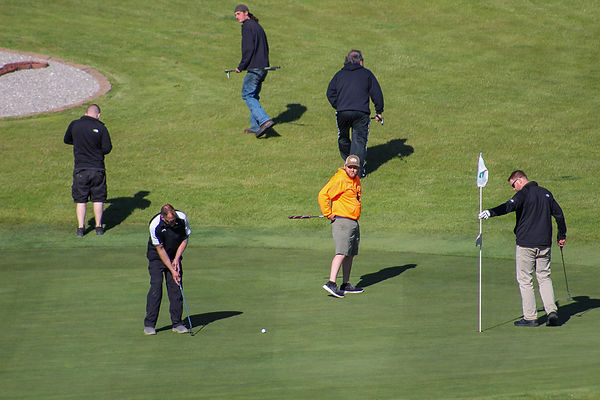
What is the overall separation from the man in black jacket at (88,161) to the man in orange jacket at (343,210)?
5.69 meters

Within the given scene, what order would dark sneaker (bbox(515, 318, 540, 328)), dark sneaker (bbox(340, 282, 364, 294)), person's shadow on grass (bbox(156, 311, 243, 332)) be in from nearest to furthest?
dark sneaker (bbox(515, 318, 540, 328)), person's shadow on grass (bbox(156, 311, 243, 332)), dark sneaker (bbox(340, 282, 364, 294))

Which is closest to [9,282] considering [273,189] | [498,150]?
[273,189]

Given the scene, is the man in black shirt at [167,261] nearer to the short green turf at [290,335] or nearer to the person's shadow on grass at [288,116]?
the short green turf at [290,335]

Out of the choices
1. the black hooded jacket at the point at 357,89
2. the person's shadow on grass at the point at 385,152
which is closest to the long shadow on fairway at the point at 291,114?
the person's shadow on grass at the point at 385,152

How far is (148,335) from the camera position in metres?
11.1

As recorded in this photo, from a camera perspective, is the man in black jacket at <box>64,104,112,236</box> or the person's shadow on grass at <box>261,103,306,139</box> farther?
the person's shadow on grass at <box>261,103,306,139</box>

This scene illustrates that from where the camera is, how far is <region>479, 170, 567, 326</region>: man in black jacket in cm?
1141

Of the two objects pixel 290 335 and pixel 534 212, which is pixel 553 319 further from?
pixel 290 335

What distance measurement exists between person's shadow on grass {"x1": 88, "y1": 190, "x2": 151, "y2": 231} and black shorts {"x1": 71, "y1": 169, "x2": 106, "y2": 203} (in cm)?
82

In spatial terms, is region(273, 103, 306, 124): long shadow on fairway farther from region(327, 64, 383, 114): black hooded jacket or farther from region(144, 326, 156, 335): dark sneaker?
region(144, 326, 156, 335): dark sneaker

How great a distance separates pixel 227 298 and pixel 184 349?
234 cm

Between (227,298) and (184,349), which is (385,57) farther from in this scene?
(184,349)

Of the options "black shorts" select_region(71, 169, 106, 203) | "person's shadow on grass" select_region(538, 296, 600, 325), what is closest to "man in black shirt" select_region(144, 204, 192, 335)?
"person's shadow on grass" select_region(538, 296, 600, 325)

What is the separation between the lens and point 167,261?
11.1 meters
